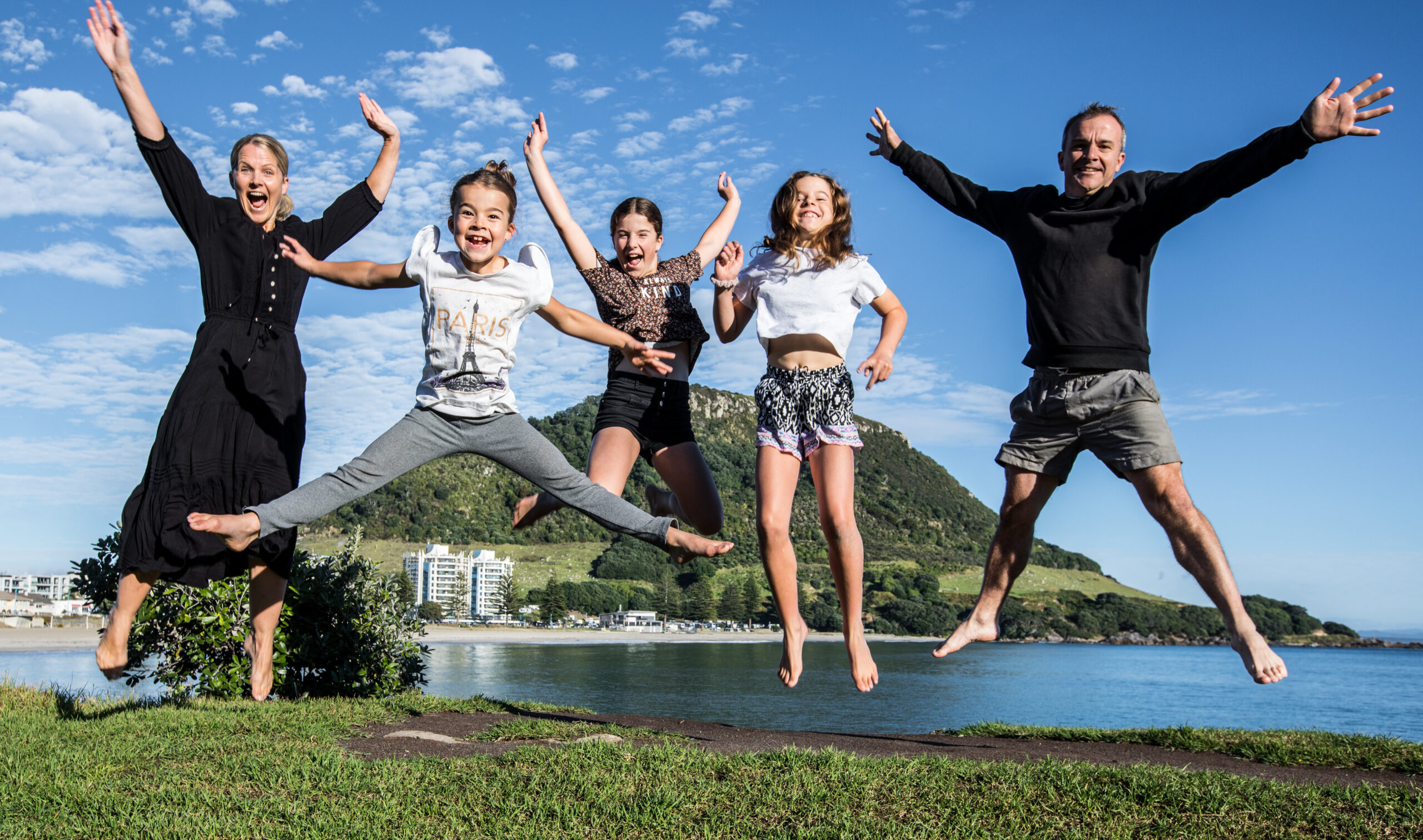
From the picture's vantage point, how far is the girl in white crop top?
5820mm

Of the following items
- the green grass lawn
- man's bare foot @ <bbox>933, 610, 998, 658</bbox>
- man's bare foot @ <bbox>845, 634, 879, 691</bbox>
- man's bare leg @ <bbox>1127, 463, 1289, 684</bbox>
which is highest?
man's bare leg @ <bbox>1127, 463, 1289, 684</bbox>

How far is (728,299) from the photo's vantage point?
5996mm

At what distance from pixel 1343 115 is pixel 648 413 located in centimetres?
431

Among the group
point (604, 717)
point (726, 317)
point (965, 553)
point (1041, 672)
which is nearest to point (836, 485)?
point (726, 317)

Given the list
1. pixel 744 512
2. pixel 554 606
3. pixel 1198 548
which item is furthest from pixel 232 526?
pixel 554 606

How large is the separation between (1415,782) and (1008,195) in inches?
247

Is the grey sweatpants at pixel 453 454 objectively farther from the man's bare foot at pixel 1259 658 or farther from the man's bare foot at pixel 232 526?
the man's bare foot at pixel 1259 658

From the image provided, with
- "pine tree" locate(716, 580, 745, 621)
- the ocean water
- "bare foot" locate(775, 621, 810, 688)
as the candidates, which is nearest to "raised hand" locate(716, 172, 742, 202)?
"bare foot" locate(775, 621, 810, 688)

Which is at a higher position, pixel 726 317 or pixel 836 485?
pixel 726 317

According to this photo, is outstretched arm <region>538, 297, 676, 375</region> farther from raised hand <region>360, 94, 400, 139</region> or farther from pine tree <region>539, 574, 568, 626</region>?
pine tree <region>539, 574, 568, 626</region>

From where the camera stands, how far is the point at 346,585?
13789 mm

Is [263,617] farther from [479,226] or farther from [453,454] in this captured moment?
[479,226]

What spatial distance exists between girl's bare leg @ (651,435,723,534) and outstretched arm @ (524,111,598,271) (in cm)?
145

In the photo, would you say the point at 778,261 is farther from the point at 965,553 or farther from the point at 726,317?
the point at 965,553
